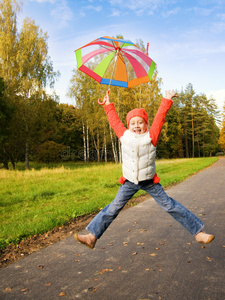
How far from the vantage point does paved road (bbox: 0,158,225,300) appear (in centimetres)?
271

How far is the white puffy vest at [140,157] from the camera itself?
3387 mm

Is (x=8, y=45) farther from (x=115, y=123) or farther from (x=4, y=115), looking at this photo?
(x=115, y=123)

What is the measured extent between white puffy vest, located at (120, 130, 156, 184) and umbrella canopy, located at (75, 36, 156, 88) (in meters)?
Answer: 1.44

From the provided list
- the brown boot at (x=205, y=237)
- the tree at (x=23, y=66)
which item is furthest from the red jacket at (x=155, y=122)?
the tree at (x=23, y=66)

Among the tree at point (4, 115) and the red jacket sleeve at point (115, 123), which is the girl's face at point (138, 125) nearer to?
the red jacket sleeve at point (115, 123)

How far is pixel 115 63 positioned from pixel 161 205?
2539 millimetres

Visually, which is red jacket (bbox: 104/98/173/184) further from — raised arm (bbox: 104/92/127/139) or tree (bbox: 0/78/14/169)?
tree (bbox: 0/78/14/169)

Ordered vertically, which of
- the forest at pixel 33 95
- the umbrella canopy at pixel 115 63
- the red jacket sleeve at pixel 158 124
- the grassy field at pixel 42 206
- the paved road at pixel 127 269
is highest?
the forest at pixel 33 95

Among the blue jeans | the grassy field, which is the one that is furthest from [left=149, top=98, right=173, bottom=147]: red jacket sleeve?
the grassy field

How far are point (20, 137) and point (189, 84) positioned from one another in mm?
51389

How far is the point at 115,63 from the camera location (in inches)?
182

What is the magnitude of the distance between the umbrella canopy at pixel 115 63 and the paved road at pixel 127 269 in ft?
8.65

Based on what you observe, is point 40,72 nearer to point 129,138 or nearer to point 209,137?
point 129,138

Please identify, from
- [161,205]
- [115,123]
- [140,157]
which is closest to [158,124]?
[140,157]
